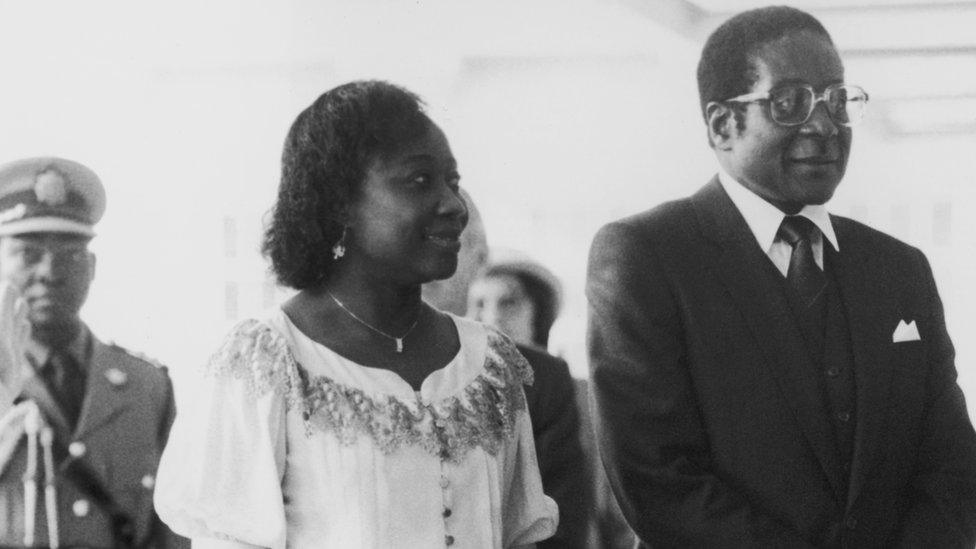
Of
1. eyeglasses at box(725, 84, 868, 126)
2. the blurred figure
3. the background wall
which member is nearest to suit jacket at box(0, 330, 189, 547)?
the background wall

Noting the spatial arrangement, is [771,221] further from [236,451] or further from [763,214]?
[236,451]

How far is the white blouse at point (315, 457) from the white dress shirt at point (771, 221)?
1.99ft

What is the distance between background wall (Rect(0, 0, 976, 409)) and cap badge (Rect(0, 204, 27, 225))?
14 centimetres

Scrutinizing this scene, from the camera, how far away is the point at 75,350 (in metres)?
2.42

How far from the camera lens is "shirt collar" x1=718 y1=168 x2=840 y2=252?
199 cm

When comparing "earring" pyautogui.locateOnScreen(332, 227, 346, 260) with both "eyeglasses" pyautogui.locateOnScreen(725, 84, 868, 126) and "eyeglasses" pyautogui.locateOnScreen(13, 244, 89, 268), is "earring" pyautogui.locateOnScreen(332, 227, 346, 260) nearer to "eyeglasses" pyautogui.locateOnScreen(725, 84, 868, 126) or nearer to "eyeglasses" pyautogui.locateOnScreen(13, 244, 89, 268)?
"eyeglasses" pyautogui.locateOnScreen(725, 84, 868, 126)

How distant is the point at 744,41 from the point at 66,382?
1448mm

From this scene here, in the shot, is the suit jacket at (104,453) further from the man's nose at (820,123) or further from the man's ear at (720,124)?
the man's nose at (820,123)

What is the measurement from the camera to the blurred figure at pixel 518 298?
261cm

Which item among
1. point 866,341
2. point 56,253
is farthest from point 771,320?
point 56,253

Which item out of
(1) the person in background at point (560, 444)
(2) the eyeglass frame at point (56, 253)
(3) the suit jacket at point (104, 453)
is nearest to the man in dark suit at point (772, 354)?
(1) the person in background at point (560, 444)

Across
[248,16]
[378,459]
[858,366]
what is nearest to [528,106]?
[248,16]

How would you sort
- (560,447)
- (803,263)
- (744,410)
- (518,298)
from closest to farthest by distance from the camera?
(744,410) → (803,263) → (560,447) → (518,298)

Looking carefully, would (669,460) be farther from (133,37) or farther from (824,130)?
(133,37)
